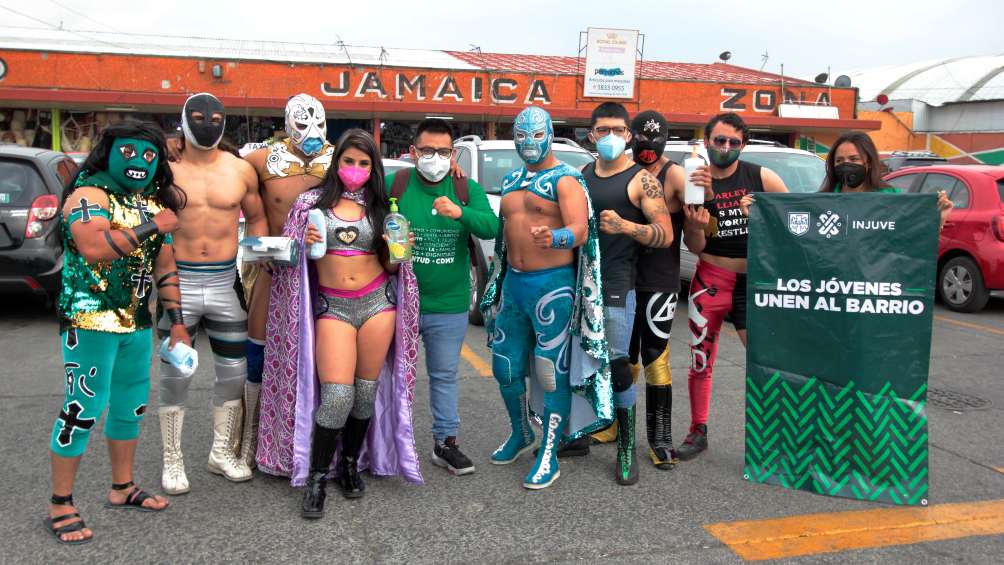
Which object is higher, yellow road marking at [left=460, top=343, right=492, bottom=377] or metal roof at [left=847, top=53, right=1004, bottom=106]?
metal roof at [left=847, top=53, right=1004, bottom=106]

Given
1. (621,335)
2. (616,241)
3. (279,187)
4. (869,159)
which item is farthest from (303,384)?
(869,159)

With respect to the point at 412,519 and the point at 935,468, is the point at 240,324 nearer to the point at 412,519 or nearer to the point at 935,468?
the point at 412,519

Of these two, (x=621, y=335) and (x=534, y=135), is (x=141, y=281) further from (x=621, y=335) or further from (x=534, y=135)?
(x=621, y=335)

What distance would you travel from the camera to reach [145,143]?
3.50 meters

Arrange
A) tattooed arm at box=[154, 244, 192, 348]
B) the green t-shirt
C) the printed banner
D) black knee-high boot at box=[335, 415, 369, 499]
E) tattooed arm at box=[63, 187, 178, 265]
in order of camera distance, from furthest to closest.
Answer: the printed banner → the green t-shirt → black knee-high boot at box=[335, 415, 369, 499] → tattooed arm at box=[154, 244, 192, 348] → tattooed arm at box=[63, 187, 178, 265]

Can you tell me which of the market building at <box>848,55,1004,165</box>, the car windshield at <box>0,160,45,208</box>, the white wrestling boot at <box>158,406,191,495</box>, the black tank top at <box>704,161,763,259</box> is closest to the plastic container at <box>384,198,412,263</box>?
the white wrestling boot at <box>158,406,191,495</box>

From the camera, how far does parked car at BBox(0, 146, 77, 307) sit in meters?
7.49

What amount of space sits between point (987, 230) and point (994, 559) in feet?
22.6

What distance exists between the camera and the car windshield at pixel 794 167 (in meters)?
8.89

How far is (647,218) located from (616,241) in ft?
0.67

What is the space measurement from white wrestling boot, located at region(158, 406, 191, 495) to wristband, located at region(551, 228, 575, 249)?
2.07 metres

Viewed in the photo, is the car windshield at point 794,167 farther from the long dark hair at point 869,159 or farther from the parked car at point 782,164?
the long dark hair at point 869,159

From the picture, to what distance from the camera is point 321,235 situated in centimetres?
384

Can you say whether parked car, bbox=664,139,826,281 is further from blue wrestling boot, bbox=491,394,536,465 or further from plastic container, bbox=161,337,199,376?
plastic container, bbox=161,337,199,376
